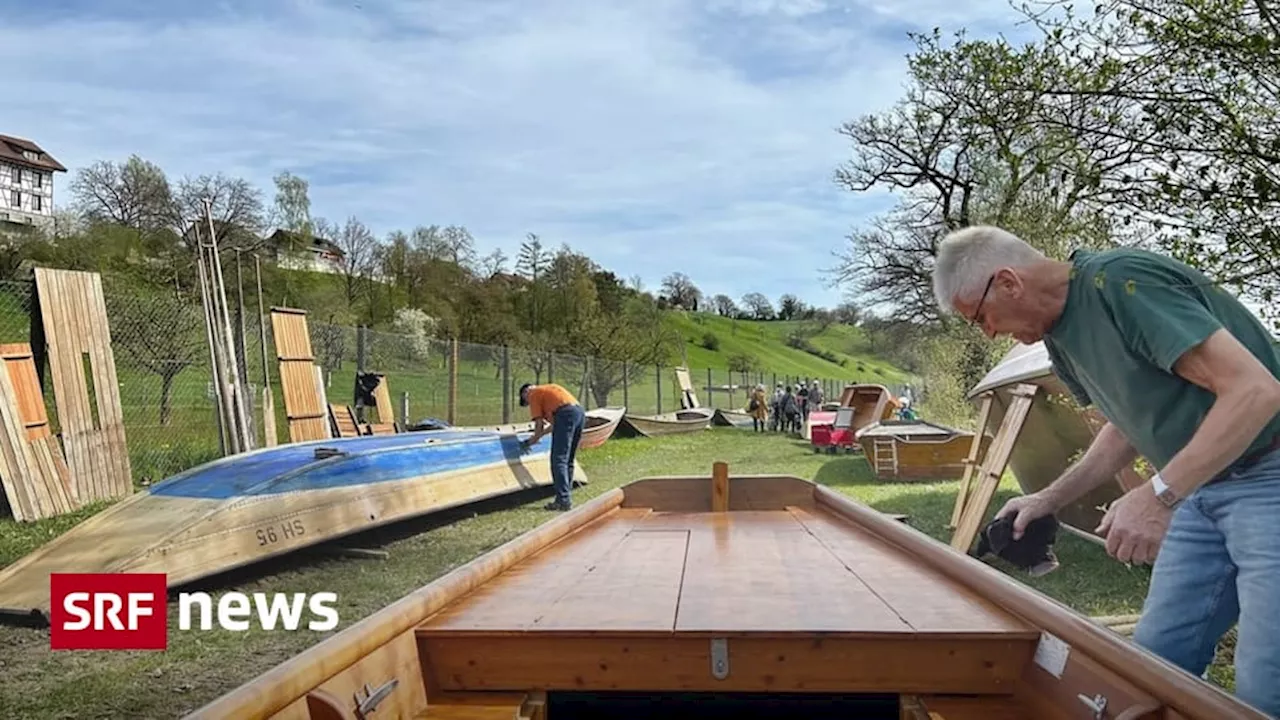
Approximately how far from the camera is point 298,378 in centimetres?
1071

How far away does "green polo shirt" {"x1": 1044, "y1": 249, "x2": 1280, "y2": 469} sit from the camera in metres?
1.92

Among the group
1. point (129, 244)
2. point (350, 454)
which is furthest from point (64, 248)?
point (350, 454)

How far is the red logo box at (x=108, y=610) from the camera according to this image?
5.11 meters

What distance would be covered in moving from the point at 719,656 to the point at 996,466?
18.6 feet

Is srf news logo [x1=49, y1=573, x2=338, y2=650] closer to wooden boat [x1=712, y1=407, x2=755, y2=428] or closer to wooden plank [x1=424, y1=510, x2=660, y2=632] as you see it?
wooden plank [x1=424, y1=510, x2=660, y2=632]

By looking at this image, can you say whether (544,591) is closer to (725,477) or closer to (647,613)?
(647,613)

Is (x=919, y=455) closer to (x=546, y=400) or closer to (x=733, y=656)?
(x=546, y=400)

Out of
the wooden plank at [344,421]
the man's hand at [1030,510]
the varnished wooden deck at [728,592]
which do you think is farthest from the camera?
the wooden plank at [344,421]

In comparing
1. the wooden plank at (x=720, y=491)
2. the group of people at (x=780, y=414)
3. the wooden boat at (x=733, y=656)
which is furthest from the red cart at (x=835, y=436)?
the wooden boat at (x=733, y=656)

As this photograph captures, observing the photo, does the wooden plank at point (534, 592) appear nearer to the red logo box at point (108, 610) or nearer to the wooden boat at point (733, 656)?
the wooden boat at point (733, 656)

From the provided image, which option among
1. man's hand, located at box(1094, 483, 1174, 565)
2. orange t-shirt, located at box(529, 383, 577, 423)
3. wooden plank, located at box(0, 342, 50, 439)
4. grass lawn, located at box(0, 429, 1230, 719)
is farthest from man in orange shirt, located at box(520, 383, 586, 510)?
man's hand, located at box(1094, 483, 1174, 565)

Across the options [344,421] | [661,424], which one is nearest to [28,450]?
[344,421]

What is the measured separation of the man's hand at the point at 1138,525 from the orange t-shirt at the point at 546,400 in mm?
8272

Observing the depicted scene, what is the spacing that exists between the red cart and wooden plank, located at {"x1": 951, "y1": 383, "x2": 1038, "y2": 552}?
34.9 feet
